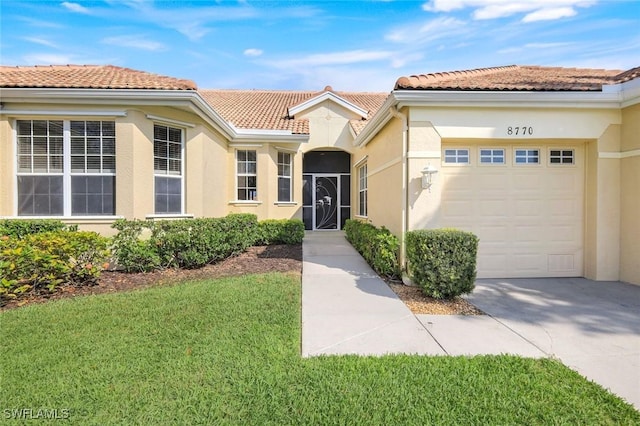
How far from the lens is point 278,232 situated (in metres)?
12.3

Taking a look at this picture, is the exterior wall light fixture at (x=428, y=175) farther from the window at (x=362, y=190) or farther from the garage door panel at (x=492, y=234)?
the window at (x=362, y=190)

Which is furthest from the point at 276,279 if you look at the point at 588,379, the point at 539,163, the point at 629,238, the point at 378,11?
the point at 629,238

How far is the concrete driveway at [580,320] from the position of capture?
357cm

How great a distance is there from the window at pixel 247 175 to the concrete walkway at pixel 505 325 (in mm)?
6978

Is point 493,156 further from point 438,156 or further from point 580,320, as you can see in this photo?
point 580,320

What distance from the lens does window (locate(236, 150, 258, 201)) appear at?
13281 millimetres

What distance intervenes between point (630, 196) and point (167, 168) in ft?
38.0

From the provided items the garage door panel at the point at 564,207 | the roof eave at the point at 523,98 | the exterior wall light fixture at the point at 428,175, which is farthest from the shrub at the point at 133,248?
the garage door panel at the point at 564,207

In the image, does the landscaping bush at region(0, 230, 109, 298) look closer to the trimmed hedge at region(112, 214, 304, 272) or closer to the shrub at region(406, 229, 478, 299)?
the trimmed hedge at region(112, 214, 304, 272)

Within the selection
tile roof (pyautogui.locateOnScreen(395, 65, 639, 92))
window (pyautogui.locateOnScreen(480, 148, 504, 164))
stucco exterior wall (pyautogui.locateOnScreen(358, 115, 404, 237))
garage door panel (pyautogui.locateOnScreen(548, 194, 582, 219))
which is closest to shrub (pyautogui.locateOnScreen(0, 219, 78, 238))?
stucco exterior wall (pyautogui.locateOnScreen(358, 115, 404, 237))

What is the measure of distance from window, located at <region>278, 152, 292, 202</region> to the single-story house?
14.1 feet

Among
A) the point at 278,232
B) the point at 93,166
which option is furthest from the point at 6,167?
the point at 278,232

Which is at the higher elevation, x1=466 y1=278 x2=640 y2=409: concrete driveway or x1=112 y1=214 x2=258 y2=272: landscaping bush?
x1=112 y1=214 x2=258 y2=272: landscaping bush

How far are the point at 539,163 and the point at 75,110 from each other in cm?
1165
